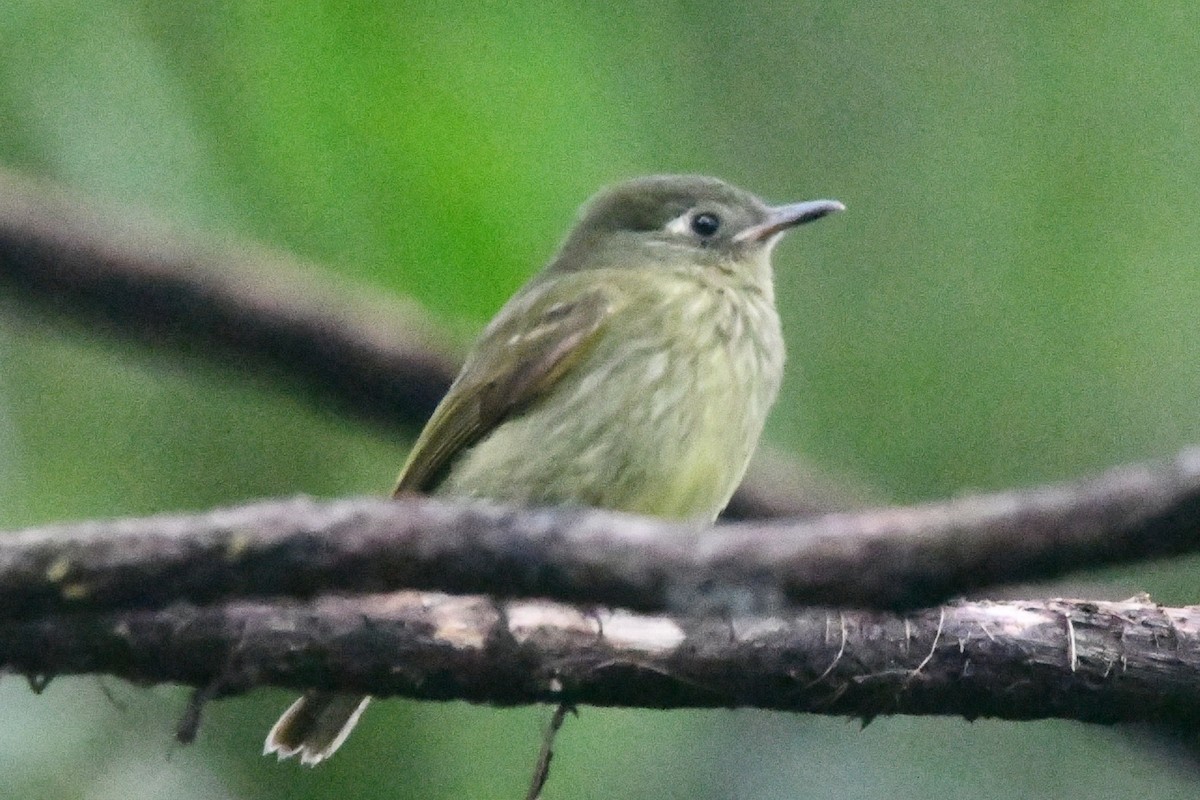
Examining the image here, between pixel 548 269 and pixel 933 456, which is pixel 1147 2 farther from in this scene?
pixel 548 269

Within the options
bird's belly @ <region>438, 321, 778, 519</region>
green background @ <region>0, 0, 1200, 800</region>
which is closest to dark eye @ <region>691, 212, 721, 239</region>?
green background @ <region>0, 0, 1200, 800</region>

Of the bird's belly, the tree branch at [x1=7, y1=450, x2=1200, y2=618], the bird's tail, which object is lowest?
the bird's tail

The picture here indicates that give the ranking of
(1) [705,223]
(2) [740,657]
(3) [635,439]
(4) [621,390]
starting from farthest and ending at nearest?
(1) [705,223] < (4) [621,390] < (3) [635,439] < (2) [740,657]

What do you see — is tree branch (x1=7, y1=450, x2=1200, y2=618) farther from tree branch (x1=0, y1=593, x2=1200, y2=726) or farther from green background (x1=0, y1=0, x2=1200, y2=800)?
green background (x1=0, y1=0, x2=1200, y2=800)

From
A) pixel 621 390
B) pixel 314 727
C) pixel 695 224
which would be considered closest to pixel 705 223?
pixel 695 224

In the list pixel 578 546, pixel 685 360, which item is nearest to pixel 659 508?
pixel 685 360

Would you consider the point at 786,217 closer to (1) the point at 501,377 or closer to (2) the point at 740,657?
(1) the point at 501,377
